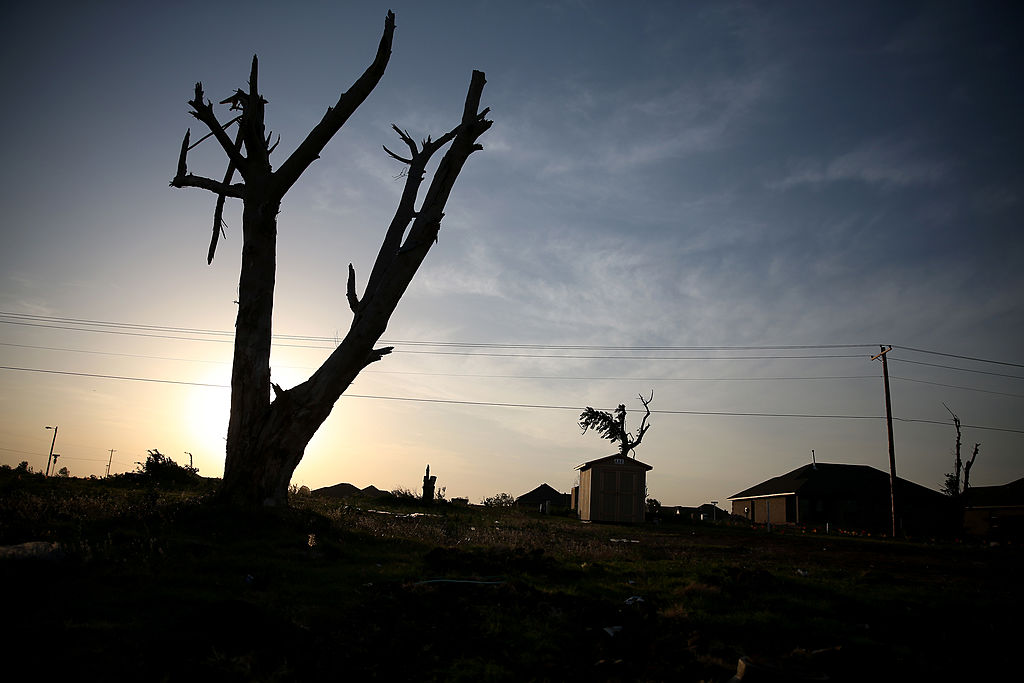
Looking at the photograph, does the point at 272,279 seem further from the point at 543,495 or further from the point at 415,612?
the point at 543,495

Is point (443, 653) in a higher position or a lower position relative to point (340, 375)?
lower

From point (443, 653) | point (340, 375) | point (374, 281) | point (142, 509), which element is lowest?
point (443, 653)

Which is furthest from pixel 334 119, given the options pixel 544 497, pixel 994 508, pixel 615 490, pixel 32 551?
pixel 994 508

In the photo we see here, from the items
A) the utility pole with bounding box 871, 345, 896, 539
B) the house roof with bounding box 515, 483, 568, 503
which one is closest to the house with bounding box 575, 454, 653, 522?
the utility pole with bounding box 871, 345, 896, 539

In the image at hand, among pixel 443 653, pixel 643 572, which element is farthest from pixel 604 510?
pixel 443 653

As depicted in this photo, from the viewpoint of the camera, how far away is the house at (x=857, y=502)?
39062 mm

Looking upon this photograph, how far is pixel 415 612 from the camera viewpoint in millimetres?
6152

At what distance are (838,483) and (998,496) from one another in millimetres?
10305

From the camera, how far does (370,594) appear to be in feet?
22.0

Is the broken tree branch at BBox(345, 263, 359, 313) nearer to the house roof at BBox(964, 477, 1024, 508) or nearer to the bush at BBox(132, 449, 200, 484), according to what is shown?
the bush at BBox(132, 449, 200, 484)

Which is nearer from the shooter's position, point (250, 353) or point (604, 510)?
point (250, 353)

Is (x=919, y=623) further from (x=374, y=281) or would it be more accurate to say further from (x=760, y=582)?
(x=374, y=281)

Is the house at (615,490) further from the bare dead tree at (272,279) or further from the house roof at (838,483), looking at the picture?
the bare dead tree at (272,279)

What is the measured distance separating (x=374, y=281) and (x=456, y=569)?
6.04 metres
